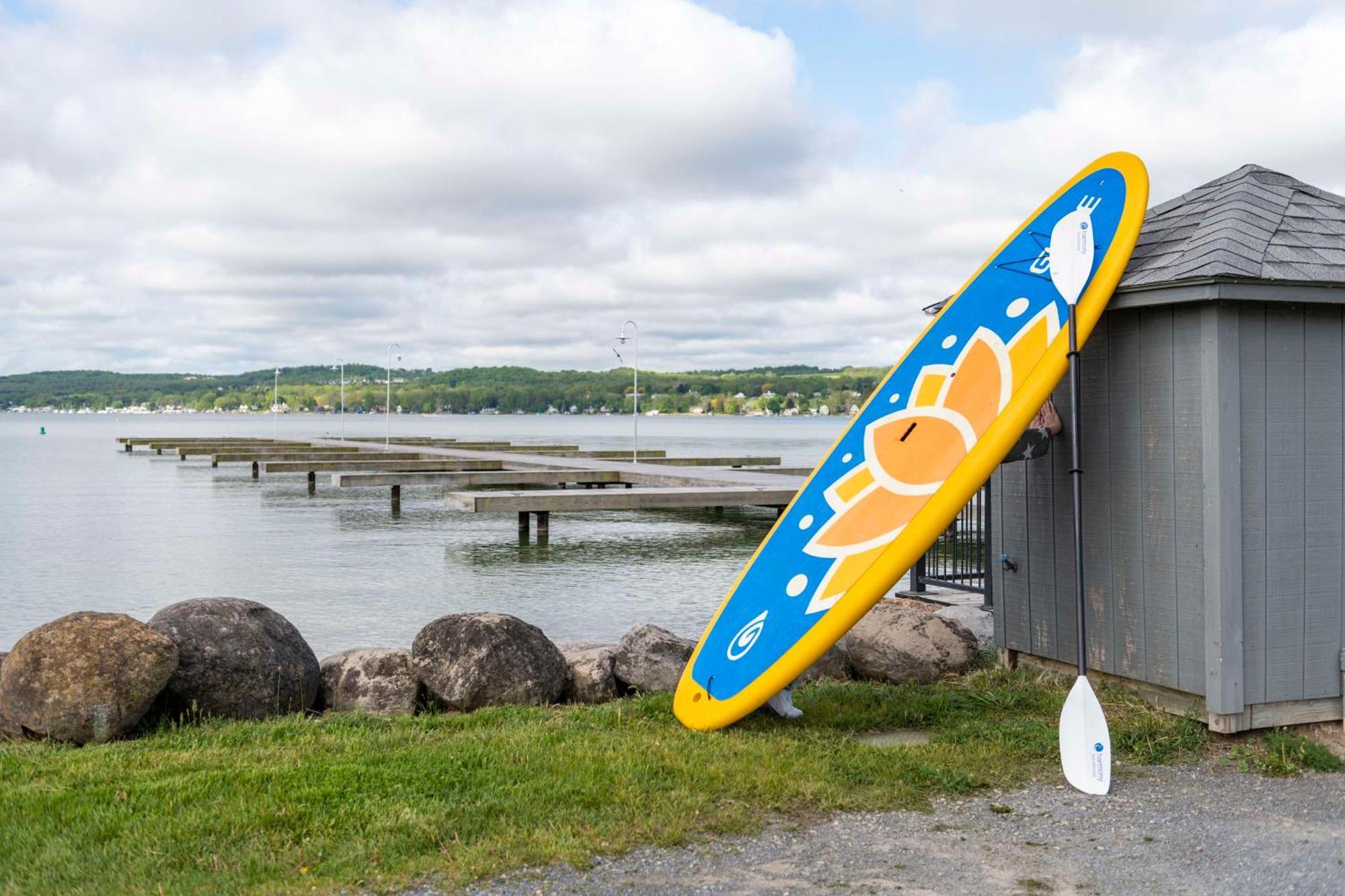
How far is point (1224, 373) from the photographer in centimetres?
557

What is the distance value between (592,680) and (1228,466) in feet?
11.9

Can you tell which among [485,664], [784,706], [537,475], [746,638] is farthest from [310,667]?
[537,475]

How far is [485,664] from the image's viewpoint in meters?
6.87

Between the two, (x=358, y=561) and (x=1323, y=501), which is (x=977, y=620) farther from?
(x=358, y=561)


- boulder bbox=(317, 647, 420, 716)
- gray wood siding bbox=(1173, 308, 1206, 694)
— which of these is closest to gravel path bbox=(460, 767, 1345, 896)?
gray wood siding bbox=(1173, 308, 1206, 694)

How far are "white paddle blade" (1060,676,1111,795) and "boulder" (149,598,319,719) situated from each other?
3954 mm

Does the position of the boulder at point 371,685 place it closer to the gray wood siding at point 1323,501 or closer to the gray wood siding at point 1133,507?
the gray wood siding at point 1133,507

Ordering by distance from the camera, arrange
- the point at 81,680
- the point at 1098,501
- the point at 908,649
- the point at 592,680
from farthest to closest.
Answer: the point at 908,649 < the point at 592,680 < the point at 1098,501 < the point at 81,680

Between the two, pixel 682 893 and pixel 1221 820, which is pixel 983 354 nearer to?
pixel 1221 820

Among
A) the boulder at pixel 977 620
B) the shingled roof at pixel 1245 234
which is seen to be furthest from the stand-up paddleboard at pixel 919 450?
the boulder at pixel 977 620

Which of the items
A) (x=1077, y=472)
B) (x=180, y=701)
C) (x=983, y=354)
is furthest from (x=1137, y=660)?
(x=180, y=701)

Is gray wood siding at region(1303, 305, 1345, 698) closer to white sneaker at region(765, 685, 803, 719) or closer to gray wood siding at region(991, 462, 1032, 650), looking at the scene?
gray wood siding at region(991, 462, 1032, 650)

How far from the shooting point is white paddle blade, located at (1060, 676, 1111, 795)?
5090 mm

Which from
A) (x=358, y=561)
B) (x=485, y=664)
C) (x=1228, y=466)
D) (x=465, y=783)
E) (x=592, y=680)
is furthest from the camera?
(x=358, y=561)
